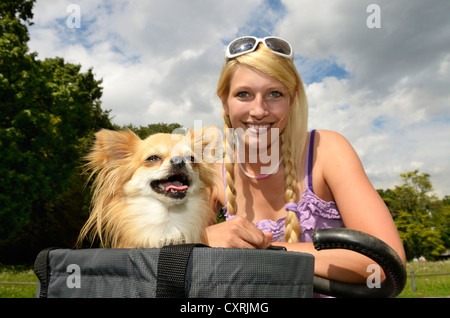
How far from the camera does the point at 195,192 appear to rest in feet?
8.46

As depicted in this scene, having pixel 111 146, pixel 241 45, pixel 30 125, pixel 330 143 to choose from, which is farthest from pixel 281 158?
pixel 30 125

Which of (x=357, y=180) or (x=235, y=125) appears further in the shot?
(x=235, y=125)

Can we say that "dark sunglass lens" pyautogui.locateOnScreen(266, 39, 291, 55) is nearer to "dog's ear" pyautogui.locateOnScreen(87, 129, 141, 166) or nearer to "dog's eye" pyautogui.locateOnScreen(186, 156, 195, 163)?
"dog's eye" pyautogui.locateOnScreen(186, 156, 195, 163)

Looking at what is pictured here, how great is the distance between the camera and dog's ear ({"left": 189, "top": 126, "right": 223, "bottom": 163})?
103 inches

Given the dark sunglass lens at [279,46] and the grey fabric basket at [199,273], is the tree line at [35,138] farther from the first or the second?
the grey fabric basket at [199,273]

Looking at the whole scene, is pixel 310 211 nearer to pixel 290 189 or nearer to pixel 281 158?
pixel 290 189

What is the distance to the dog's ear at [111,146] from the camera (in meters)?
2.47

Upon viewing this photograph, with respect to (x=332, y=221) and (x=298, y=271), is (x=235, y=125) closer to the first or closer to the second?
(x=332, y=221)

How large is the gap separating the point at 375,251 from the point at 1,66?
60.9 feet

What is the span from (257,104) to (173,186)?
0.87 meters

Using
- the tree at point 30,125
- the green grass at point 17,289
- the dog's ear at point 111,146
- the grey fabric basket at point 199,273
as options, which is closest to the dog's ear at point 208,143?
the dog's ear at point 111,146

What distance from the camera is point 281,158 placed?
3.10 metres
